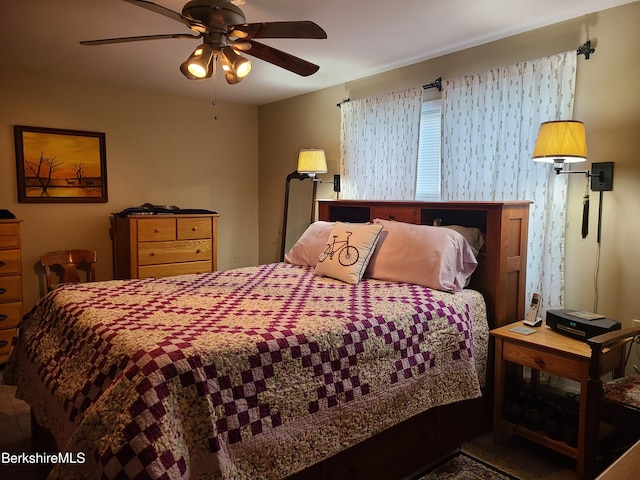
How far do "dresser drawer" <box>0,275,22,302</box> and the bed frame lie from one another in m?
2.73

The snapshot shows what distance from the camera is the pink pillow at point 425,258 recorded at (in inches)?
92.7

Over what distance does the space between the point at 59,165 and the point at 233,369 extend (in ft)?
11.2

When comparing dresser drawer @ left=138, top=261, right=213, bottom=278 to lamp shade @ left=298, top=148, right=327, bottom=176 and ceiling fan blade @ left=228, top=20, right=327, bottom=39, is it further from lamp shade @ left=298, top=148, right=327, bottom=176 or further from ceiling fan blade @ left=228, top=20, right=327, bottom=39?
ceiling fan blade @ left=228, top=20, right=327, bottom=39

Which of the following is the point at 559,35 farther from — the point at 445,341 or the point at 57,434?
the point at 57,434

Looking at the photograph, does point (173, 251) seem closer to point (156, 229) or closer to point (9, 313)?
point (156, 229)

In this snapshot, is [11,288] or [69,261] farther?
[69,261]

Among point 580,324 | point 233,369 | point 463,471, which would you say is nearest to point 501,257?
point 580,324

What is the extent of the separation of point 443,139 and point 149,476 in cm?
280

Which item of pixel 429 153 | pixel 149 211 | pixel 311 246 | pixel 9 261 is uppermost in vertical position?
pixel 429 153

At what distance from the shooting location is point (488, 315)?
2.46m

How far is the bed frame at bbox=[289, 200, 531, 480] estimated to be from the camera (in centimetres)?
182

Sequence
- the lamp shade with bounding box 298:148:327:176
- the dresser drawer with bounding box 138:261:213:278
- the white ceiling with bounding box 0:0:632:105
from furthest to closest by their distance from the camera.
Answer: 1. the lamp shade with bounding box 298:148:327:176
2. the dresser drawer with bounding box 138:261:213:278
3. the white ceiling with bounding box 0:0:632:105

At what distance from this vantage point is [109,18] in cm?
254

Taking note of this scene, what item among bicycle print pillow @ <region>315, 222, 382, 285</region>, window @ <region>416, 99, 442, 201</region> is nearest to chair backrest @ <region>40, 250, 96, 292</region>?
bicycle print pillow @ <region>315, 222, 382, 285</region>
